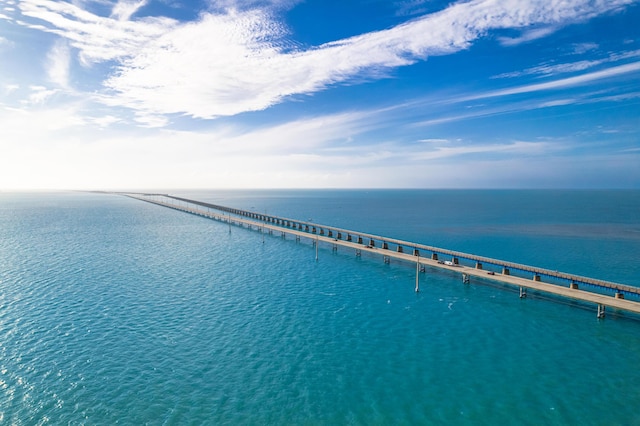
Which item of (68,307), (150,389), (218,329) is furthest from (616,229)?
(68,307)

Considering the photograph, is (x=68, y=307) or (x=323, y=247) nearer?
(x=68, y=307)

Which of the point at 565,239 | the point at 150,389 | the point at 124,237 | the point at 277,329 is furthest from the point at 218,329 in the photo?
the point at 565,239

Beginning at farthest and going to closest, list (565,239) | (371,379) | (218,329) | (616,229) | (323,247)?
(616,229) < (565,239) < (323,247) < (218,329) < (371,379)

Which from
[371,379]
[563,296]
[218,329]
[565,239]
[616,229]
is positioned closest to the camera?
[371,379]

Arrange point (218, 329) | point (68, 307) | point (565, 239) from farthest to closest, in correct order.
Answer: point (565, 239) < point (68, 307) < point (218, 329)

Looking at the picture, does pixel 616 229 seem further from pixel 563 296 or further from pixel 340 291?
pixel 340 291

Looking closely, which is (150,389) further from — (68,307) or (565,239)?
(565,239)
